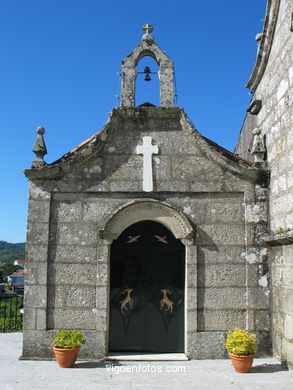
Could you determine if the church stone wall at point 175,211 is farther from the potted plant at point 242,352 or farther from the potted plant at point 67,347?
the potted plant at point 242,352

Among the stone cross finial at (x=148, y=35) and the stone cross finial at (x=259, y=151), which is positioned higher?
the stone cross finial at (x=148, y=35)

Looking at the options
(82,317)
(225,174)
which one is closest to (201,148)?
(225,174)

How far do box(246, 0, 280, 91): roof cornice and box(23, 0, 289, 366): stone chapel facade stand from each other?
1725 mm

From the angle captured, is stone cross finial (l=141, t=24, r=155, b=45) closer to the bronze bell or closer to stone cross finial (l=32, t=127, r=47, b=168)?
the bronze bell

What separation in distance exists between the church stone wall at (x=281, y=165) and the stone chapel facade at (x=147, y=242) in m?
0.26

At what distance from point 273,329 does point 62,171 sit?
4.85 meters

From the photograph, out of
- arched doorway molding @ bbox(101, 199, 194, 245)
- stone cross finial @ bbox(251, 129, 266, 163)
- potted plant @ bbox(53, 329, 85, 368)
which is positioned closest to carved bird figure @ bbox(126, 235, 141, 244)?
arched doorway molding @ bbox(101, 199, 194, 245)

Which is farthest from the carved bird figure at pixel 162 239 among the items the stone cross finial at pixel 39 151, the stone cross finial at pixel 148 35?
the stone cross finial at pixel 148 35

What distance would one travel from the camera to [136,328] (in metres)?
7.69

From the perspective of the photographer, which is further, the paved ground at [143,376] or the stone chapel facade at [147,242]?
the stone chapel facade at [147,242]

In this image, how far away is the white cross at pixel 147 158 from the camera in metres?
7.72

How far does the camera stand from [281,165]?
281 inches

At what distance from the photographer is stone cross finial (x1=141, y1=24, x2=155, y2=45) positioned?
27.2 ft

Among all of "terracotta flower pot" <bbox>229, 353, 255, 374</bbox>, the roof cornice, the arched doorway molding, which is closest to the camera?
"terracotta flower pot" <bbox>229, 353, 255, 374</bbox>
